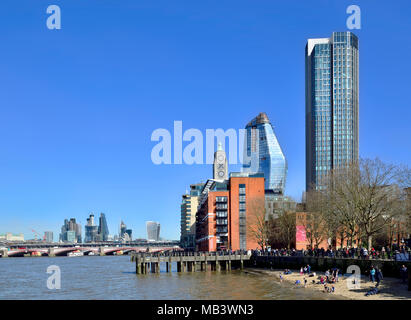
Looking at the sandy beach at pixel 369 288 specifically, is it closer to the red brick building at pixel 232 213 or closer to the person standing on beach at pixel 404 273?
the person standing on beach at pixel 404 273

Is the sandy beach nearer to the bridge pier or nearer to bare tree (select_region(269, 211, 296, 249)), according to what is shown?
the bridge pier

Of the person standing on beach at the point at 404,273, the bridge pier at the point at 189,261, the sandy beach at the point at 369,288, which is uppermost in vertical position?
the person standing on beach at the point at 404,273

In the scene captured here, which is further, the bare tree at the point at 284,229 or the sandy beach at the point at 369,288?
the bare tree at the point at 284,229

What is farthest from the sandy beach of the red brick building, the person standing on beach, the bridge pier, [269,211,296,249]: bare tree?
the red brick building

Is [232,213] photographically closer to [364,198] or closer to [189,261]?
[189,261]

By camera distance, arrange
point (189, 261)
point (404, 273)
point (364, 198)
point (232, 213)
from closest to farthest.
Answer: point (404, 273) → point (364, 198) → point (189, 261) → point (232, 213)

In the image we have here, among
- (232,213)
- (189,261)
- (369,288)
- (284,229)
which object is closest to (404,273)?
(369,288)

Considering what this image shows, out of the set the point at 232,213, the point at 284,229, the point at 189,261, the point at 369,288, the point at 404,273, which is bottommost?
the point at 189,261

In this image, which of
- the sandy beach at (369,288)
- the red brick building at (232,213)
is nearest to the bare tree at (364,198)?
the sandy beach at (369,288)

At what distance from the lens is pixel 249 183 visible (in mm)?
136750

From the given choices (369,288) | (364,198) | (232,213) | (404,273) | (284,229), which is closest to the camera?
(404,273)

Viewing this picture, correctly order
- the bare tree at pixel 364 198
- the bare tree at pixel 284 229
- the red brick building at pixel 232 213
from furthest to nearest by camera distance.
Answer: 1. the red brick building at pixel 232 213
2. the bare tree at pixel 284 229
3. the bare tree at pixel 364 198

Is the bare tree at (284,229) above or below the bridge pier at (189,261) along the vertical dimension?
above
